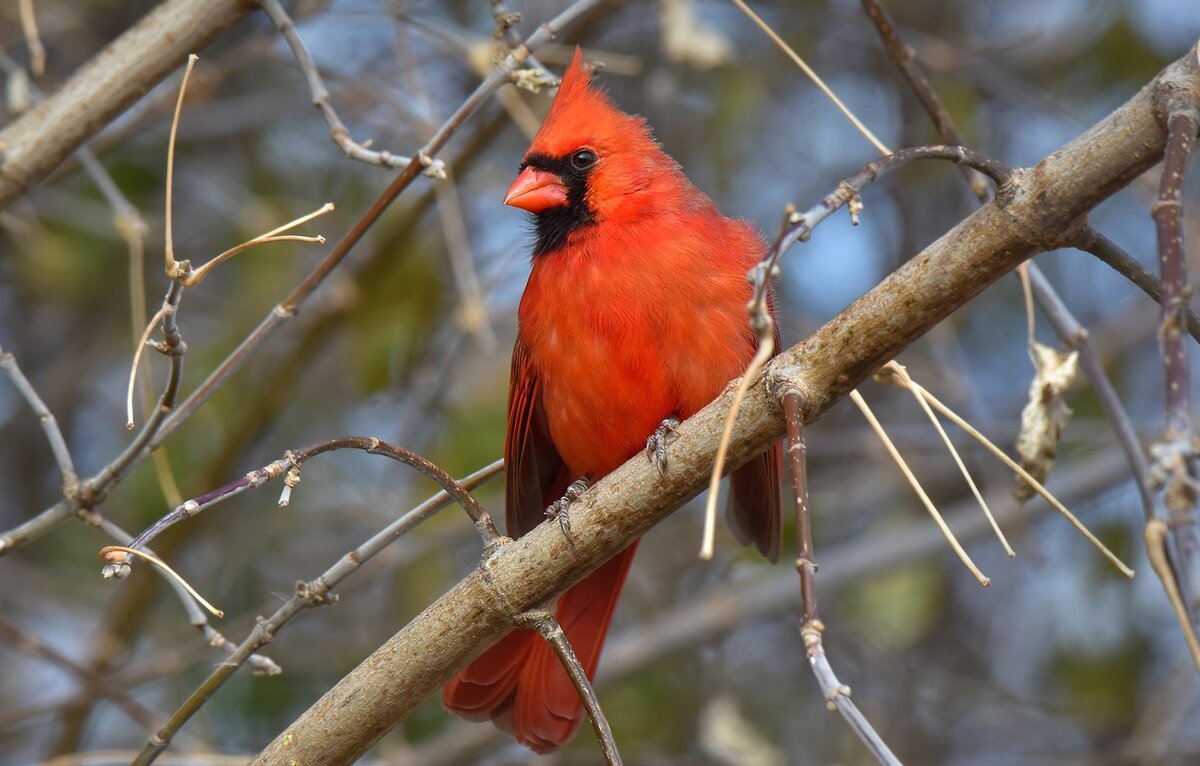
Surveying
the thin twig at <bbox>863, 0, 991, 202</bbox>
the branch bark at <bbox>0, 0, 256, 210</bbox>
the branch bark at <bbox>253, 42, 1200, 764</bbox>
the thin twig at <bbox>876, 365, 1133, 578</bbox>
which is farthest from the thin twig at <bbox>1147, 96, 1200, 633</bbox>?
the branch bark at <bbox>0, 0, 256, 210</bbox>

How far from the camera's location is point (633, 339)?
2.32 meters

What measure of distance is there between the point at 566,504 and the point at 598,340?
0.60m

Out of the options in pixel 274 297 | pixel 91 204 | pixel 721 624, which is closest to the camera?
pixel 721 624

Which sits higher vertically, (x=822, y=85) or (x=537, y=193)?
(x=537, y=193)

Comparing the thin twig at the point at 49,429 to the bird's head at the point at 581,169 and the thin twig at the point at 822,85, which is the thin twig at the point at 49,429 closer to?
the bird's head at the point at 581,169

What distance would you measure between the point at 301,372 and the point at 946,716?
211 centimetres

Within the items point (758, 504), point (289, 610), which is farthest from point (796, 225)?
point (758, 504)

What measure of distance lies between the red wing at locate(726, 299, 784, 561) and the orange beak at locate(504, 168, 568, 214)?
475 mm

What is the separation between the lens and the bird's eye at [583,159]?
2.58 meters

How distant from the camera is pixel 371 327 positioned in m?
3.36

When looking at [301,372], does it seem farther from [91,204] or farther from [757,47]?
[757,47]

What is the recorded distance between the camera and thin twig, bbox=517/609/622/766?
1.45 metres

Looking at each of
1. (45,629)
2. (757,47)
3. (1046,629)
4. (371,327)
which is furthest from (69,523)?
(1046,629)

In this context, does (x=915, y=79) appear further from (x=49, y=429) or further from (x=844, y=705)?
(x=49, y=429)
